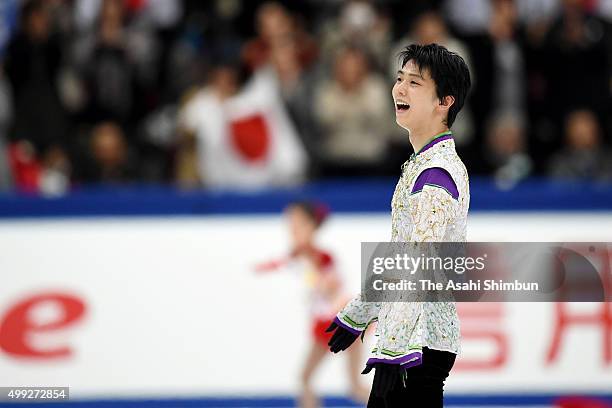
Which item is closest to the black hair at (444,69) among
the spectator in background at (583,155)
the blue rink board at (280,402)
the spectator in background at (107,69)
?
the blue rink board at (280,402)

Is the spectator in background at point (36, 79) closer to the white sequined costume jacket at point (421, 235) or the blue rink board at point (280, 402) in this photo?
the blue rink board at point (280, 402)

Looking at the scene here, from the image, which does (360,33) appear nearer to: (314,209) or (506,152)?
(506,152)

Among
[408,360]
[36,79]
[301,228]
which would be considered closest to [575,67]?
[301,228]

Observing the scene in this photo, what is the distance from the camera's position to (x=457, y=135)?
912 cm

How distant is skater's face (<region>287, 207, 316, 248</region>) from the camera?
7742 mm

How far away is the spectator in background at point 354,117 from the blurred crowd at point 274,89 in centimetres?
1

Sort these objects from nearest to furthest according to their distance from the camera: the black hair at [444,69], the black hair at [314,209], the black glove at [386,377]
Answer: the black glove at [386,377]
the black hair at [444,69]
the black hair at [314,209]

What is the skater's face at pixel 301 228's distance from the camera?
774 cm

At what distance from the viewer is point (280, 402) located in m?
7.83

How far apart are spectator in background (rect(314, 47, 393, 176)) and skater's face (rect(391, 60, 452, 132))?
5.10 metres

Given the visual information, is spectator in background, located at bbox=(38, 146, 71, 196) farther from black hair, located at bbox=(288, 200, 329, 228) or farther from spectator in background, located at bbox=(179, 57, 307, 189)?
black hair, located at bbox=(288, 200, 329, 228)

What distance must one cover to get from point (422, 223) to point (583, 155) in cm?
574

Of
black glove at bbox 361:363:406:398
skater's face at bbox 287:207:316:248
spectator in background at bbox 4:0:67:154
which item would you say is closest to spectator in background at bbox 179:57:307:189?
skater's face at bbox 287:207:316:248

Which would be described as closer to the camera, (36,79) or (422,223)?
(422,223)
